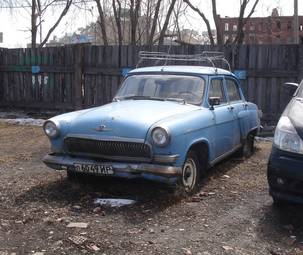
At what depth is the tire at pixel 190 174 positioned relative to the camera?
615 cm

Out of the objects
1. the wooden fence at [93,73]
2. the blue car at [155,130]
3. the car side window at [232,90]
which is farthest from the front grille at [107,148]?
the wooden fence at [93,73]

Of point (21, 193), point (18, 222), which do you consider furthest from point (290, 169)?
point (21, 193)

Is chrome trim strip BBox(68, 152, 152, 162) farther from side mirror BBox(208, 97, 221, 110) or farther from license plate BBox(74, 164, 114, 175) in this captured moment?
side mirror BBox(208, 97, 221, 110)

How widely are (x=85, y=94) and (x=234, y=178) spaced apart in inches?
301

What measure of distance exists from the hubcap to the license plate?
91 cm

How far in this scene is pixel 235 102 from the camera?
8109 mm

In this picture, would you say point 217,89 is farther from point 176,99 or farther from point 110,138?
point 110,138

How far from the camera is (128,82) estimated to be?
7.58 metres

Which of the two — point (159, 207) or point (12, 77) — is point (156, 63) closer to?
point (12, 77)

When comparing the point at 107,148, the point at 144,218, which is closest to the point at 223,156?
the point at 107,148

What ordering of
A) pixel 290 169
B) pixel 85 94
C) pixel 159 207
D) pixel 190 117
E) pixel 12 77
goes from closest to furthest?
pixel 290 169, pixel 159 207, pixel 190 117, pixel 85 94, pixel 12 77

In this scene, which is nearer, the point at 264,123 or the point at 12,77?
the point at 264,123

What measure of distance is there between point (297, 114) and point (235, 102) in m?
2.64

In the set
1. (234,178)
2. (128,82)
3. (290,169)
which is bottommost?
(234,178)
